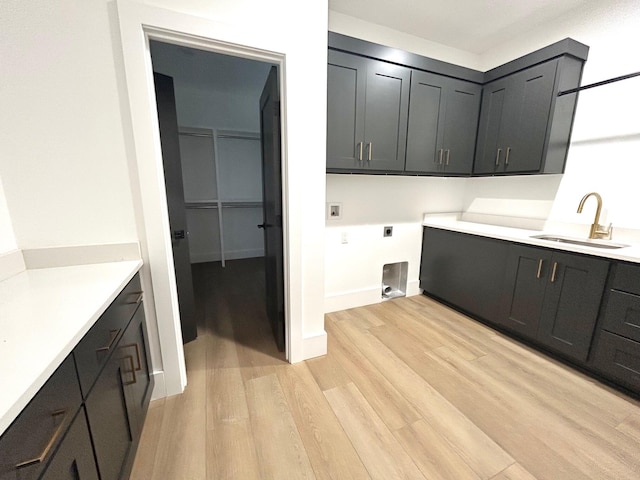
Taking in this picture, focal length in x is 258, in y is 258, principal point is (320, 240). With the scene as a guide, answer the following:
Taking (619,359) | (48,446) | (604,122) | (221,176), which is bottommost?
(619,359)

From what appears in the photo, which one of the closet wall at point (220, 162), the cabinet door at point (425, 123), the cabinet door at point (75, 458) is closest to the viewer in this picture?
the cabinet door at point (75, 458)

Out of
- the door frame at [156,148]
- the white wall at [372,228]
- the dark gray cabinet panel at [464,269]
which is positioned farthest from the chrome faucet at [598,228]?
the door frame at [156,148]

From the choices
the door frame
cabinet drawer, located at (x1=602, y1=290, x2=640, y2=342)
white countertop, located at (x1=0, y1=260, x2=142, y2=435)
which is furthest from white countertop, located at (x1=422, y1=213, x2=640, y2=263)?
white countertop, located at (x1=0, y1=260, x2=142, y2=435)

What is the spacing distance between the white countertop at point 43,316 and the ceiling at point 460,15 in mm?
2511

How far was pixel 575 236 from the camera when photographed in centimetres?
220

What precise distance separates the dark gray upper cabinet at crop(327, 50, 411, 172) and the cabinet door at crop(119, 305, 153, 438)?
163cm

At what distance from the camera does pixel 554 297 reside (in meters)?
1.87

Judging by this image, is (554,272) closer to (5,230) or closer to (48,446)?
(48,446)

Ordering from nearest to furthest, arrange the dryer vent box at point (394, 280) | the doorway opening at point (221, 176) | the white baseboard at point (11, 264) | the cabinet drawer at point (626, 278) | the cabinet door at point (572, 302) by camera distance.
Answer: the white baseboard at point (11, 264) < the cabinet drawer at point (626, 278) < the cabinet door at point (572, 302) < the doorway opening at point (221, 176) < the dryer vent box at point (394, 280)

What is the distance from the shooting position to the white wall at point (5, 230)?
1120mm

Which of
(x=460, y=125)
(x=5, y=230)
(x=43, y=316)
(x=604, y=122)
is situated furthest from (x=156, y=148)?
(x=604, y=122)

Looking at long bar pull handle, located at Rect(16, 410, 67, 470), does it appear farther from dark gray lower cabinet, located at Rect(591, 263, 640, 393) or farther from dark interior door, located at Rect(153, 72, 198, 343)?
dark gray lower cabinet, located at Rect(591, 263, 640, 393)

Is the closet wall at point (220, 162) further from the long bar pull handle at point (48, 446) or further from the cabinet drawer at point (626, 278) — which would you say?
the cabinet drawer at point (626, 278)

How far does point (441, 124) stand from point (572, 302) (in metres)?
1.72
